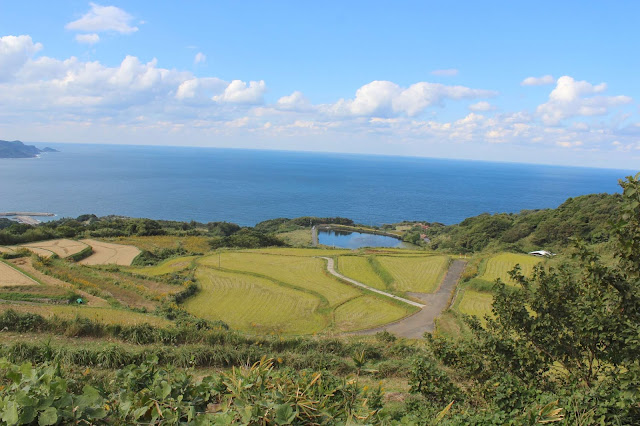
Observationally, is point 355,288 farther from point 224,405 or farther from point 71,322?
point 224,405

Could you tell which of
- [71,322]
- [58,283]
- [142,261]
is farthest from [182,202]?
[71,322]

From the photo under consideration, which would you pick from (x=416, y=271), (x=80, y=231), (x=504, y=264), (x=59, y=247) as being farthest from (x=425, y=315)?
(x=80, y=231)

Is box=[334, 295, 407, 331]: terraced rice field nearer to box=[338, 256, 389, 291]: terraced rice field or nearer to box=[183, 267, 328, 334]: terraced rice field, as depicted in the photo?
box=[183, 267, 328, 334]: terraced rice field

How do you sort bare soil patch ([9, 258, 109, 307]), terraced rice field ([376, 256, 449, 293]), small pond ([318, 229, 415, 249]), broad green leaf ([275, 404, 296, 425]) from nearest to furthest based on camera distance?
1. broad green leaf ([275, 404, 296, 425])
2. bare soil patch ([9, 258, 109, 307])
3. terraced rice field ([376, 256, 449, 293])
4. small pond ([318, 229, 415, 249])

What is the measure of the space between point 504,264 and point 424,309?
36.9 feet

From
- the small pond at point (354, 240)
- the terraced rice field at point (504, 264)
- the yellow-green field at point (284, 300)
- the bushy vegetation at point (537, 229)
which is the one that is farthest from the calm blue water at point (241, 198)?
the yellow-green field at point (284, 300)

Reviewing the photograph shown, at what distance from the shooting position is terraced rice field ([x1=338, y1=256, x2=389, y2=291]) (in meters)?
26.9

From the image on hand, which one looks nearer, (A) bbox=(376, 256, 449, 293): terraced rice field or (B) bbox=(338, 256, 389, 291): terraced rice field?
(A) bbox=(376, 256, 449, 293): terraced rice field

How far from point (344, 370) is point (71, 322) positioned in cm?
858

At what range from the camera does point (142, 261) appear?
102 feet

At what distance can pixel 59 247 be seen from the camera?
32.3m

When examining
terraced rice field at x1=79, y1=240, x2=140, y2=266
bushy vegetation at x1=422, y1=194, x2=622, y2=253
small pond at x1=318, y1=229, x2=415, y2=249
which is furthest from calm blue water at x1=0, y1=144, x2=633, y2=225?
terraced rice field at x1=79, y1=240, x2=140, y2=266

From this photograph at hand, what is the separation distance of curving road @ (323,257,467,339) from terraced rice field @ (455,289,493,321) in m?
0.91

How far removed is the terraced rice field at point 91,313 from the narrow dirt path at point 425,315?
10.4 meters
